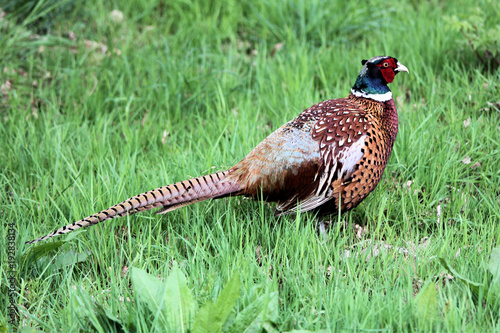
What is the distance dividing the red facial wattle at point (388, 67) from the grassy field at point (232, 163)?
521 mm

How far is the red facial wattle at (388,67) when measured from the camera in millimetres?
3051

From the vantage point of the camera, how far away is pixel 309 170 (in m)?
2.81

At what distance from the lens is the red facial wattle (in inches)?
120

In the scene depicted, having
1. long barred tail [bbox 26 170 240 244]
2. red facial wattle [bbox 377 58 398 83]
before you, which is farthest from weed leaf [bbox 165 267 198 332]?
red facial wattle [bbox 377 58 398 83]

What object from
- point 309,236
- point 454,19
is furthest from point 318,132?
point 454,19

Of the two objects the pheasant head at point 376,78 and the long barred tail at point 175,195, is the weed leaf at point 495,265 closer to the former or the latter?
the pheasant head at point 376,78

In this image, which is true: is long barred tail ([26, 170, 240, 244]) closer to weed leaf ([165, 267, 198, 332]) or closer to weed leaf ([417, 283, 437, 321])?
weed leaf ([165, 267, 198, 332])

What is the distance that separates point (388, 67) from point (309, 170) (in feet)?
2.69

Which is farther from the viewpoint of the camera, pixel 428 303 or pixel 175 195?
pixel 175 195

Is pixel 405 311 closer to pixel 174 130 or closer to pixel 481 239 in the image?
pixel 481 239

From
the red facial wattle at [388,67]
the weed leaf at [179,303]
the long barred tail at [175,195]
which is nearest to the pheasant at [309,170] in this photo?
the long barred tail at [175,195]

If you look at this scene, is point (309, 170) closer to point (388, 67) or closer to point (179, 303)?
point (388, 67)

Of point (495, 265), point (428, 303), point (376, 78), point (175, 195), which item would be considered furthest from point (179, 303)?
point (376, 78)

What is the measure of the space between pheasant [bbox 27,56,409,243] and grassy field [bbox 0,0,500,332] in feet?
0.43
